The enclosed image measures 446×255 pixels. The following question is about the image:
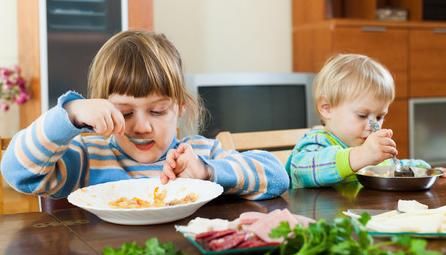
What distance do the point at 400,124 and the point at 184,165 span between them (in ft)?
9.28

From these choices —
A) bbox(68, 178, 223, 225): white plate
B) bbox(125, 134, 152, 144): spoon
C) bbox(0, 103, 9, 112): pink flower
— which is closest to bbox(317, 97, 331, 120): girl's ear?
bbox(125, 134, 152, 144): spoon

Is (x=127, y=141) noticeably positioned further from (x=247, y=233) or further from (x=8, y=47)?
(x=8, y=47)

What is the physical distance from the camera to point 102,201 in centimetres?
103

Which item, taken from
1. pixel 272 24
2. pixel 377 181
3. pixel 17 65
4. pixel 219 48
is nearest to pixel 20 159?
pixel 377 181

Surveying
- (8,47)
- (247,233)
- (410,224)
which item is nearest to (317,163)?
(410,224)

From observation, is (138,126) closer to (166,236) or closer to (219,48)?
(166,236)

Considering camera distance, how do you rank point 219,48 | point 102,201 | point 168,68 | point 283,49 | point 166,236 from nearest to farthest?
1. point 166,236
2. point 102,201
3. point 168,68
4. point 219,48
5. point 283,49

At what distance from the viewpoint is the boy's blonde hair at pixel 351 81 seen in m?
1.62

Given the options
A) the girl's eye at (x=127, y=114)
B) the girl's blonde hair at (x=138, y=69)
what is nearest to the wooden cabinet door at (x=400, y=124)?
the girl's blonde hair at (x=138, y=69)

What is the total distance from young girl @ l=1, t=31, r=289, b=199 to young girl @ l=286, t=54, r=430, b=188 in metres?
0.18

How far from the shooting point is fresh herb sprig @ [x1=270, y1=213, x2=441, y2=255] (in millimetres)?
585

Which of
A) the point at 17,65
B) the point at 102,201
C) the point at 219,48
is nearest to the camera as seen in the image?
the point at 102,201

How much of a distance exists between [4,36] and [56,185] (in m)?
2.21

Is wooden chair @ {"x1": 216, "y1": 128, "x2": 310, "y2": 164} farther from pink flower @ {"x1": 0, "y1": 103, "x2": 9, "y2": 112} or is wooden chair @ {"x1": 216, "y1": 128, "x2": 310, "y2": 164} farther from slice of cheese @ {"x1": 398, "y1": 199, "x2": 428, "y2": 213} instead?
pink flower @ {"x1": 0, "y1": 103, "x2": 9, "y2": 112}
